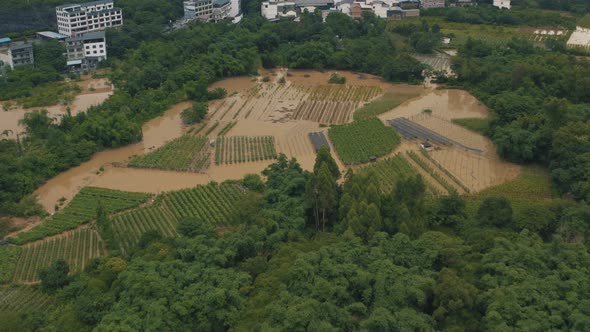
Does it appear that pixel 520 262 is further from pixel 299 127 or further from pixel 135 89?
pixel 135 89

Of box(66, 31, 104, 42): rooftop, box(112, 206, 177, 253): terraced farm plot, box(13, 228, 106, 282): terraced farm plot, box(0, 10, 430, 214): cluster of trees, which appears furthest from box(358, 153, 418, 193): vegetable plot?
box(66, 31, 104, 42): rooftop

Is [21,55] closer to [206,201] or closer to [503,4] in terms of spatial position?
[206,201]

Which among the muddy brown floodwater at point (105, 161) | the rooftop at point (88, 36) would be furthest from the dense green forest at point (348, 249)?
the rooftop at point (88, 36)

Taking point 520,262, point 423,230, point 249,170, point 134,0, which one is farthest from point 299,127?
point 134,0

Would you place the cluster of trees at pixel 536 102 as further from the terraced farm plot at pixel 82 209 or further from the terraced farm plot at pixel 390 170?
the terraced farm plot at pixel 82 209

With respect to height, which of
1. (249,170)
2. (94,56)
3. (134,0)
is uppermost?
(134,0)
